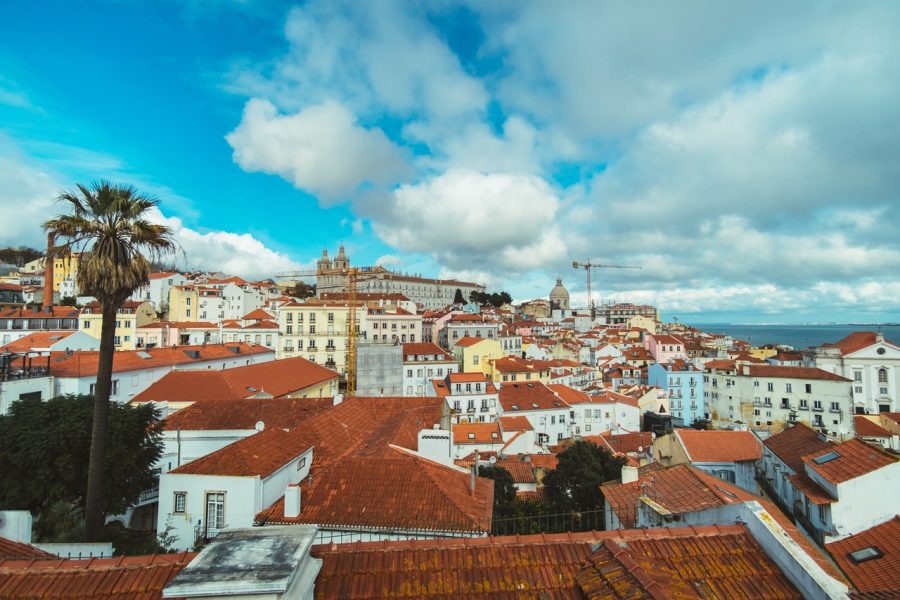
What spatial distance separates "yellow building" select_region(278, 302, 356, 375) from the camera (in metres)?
52.7

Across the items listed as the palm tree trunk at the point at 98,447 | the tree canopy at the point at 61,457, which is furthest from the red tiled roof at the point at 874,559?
the tree canopy at the point at 61,457

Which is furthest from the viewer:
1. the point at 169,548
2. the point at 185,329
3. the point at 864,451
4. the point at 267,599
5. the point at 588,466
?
the point at 185,329

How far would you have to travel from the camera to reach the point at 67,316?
49.8 m

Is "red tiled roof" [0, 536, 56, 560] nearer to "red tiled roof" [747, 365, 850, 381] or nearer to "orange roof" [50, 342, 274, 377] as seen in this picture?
"orange roof" [50, 342, 274, 377]

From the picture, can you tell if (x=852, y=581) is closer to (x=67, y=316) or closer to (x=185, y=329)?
(x=185, y=329)

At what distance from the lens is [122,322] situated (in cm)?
5284

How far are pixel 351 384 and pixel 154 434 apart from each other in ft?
123

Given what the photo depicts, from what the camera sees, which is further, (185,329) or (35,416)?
(185,329)

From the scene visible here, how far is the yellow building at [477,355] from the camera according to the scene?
49750 millimetres

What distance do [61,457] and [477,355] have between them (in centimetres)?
4059

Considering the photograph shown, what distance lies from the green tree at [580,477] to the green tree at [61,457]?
1552cm

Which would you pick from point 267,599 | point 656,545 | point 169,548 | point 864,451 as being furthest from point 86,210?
point 864,451

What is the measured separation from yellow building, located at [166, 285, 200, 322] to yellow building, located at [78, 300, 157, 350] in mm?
8750

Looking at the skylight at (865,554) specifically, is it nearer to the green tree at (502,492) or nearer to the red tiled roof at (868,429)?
the green tree at (502,492)
